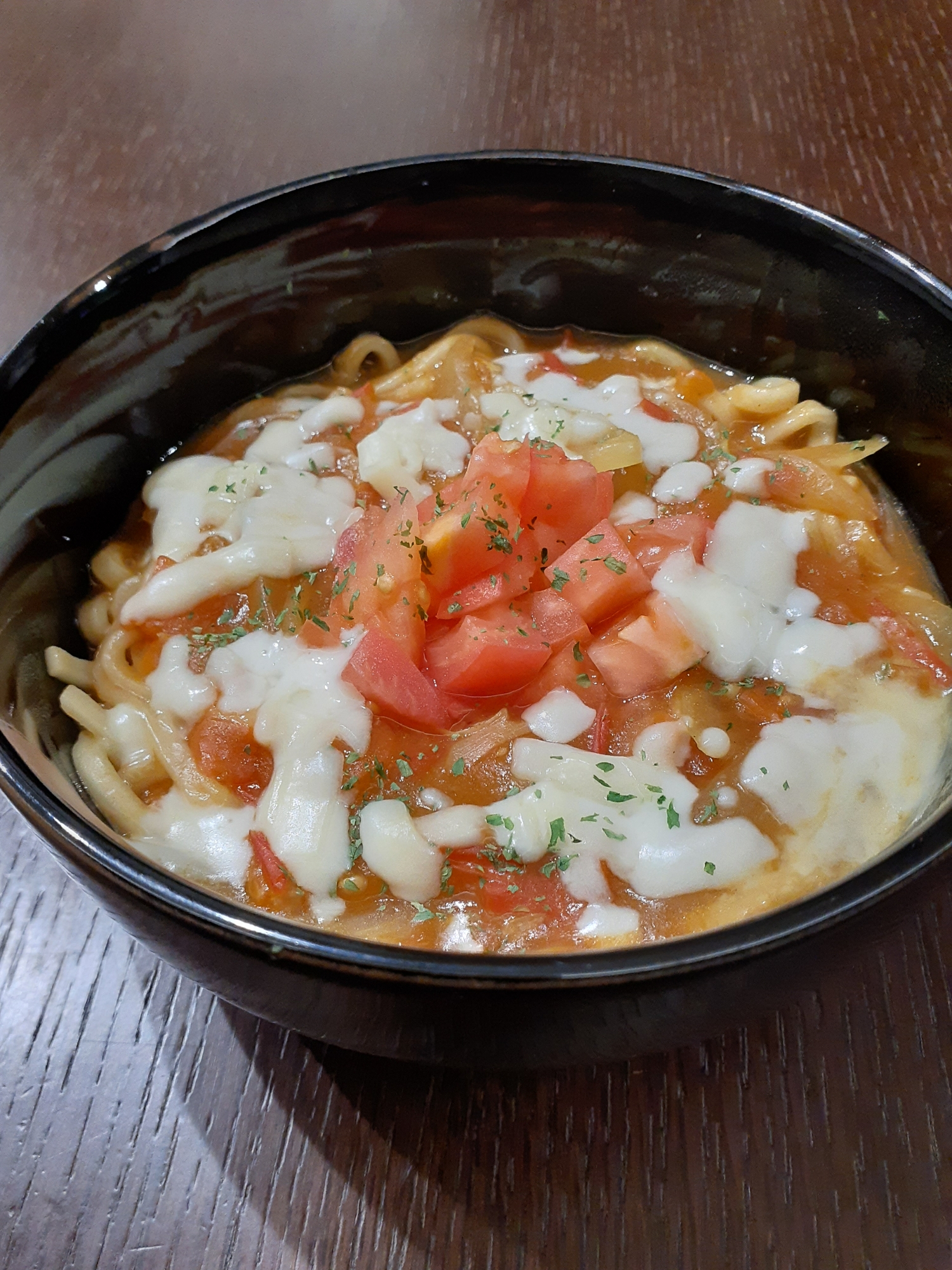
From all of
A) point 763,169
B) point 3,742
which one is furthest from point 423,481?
point 763,169

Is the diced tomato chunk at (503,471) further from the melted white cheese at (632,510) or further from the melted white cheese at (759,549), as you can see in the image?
the melted white cheese at (759,549)

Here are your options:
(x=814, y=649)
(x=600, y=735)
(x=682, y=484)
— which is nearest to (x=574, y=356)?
(x=682, y=484)

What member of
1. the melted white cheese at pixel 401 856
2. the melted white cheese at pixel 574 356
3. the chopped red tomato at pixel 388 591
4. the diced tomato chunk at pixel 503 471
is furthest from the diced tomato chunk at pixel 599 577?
the melted white cheese at pixel 574 356

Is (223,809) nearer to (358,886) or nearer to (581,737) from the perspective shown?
(358,886)

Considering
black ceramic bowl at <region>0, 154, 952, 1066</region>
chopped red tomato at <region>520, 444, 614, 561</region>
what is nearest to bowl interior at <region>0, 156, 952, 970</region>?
black ceramic bowl at <region>0, 154, 952, 1066</region>

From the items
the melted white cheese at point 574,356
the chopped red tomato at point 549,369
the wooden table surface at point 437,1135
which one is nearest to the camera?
the wooden table surface at point 437,1135

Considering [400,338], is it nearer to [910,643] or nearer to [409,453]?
[409,453]
